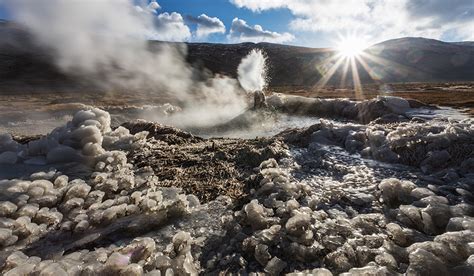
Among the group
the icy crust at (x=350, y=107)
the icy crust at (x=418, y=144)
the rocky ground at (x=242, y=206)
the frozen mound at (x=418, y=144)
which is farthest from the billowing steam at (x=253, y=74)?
the rocky ground at (x=242, y=206)

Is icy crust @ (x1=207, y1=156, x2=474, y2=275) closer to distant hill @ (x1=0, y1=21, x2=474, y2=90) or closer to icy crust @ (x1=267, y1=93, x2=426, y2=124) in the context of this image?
icy crust @ (x1=267, y1=93, x2=426, y2=124)

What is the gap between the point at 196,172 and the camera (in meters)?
7.70

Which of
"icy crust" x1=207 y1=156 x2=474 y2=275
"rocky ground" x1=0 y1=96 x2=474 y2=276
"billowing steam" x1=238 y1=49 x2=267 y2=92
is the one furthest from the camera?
"billowing steam" x1=238 y1=49 x2=267 y2=92

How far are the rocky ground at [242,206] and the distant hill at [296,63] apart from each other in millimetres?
76368

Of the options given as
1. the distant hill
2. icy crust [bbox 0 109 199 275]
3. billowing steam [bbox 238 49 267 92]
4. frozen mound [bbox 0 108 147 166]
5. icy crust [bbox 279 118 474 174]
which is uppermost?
the distant hill

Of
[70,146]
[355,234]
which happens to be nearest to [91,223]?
[70,146]

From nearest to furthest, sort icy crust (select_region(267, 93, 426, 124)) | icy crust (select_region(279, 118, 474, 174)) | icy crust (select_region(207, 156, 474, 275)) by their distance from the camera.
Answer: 1. icy crust (select_region(207, 156, 474, 275))
2. icy crust (select_region(279, 118, 474, 174))
3. icy crust (select_region(267, 93, 426, 124))

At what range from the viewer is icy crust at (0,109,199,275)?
3.83 m

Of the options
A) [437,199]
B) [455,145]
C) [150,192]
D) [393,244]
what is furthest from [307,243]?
[455,145]

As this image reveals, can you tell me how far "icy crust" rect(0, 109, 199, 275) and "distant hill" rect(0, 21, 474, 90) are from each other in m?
77.5

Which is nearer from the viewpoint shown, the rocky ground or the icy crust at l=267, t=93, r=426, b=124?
the rocky ground

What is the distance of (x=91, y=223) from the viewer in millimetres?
4961

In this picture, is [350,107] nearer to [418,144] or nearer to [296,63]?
[418,144]

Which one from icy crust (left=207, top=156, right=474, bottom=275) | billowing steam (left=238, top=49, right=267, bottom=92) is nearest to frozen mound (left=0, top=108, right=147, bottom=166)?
icy crust (left=207, top=156, right=474, bottom=275)
